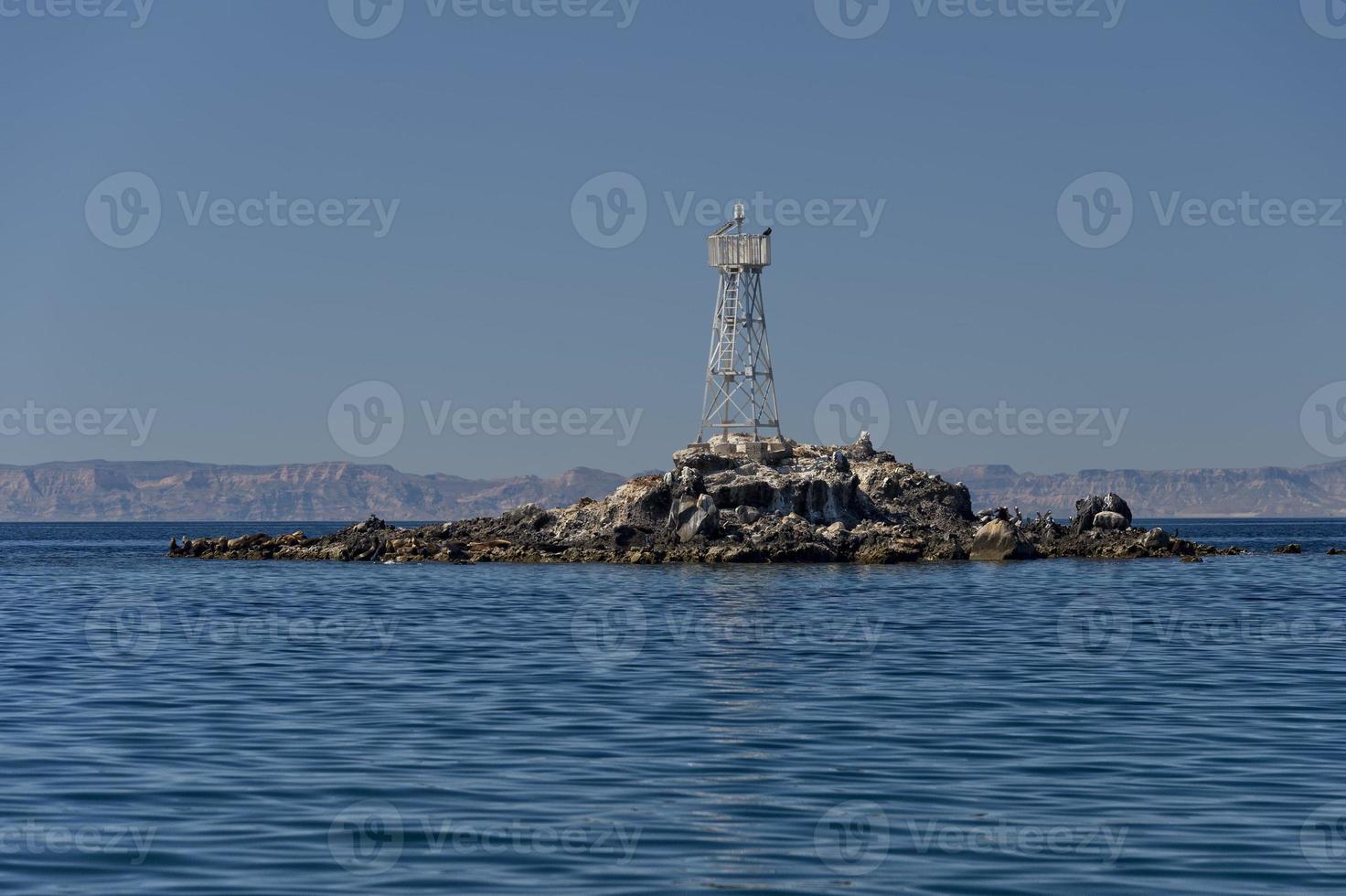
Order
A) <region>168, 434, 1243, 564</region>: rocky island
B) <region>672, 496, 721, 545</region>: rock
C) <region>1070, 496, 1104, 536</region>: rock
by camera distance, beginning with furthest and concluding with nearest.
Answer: <region>1070, 496, 1104, 536</region>: rock → <region>672, 496, 721, 545</region>: rock → <region>168, 434, 1243, 564</region>: rocky island

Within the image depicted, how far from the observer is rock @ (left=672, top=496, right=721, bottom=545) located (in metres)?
77.2

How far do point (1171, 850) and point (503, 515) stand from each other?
78.4 metres

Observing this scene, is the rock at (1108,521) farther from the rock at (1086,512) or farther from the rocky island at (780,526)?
the rock at (1086,512)

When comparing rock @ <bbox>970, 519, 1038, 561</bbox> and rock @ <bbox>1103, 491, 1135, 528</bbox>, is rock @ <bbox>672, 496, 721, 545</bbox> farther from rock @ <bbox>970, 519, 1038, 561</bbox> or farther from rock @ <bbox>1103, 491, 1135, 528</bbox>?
rock @ <bbox>1103, 491, 1135, 528</bbox>

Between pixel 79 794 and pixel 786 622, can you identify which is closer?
pixel 79 794

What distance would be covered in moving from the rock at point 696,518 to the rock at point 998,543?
13.4 metres

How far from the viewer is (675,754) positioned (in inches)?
808

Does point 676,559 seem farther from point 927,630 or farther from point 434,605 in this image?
point 927,630

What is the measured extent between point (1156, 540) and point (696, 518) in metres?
26.0

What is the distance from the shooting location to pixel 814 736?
71.8ft

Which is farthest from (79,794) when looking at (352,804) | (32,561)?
(32,561)

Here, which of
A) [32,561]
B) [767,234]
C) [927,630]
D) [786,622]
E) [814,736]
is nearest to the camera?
[814,736]

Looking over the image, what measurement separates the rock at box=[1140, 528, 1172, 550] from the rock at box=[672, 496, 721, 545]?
952 inches

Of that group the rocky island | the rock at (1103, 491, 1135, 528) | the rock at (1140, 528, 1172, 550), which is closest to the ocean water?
the rocky island
